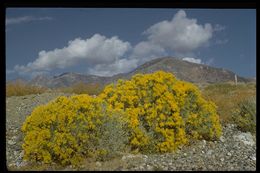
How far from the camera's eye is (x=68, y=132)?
212 inches

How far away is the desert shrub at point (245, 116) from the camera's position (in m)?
6.29

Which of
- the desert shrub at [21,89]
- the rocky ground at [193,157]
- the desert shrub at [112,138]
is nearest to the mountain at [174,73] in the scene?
the desert shrub at [21,89]

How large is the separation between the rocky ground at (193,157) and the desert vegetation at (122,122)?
160 millimetres

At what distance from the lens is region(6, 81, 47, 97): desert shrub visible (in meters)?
10.5

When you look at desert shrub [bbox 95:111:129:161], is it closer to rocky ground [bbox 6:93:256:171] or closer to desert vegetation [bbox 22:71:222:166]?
desert vegetation [bbox 22:71:222:166]

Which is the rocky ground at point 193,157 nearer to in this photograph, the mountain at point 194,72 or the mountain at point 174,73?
the mountain at point 174,73

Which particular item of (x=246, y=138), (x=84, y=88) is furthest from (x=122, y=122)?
(x=84, y=88)

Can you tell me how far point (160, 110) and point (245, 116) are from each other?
145 cm

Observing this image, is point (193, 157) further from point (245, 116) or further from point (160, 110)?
point (245, 116)

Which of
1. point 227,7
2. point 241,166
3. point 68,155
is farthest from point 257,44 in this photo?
point 68,155

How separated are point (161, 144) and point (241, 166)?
1036mm

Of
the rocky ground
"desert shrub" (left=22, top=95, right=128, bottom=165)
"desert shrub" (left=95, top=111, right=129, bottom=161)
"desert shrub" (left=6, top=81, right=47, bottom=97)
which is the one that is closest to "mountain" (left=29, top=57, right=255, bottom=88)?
"desert shrub" (left=6, top=81, right=47, bottom=97)
